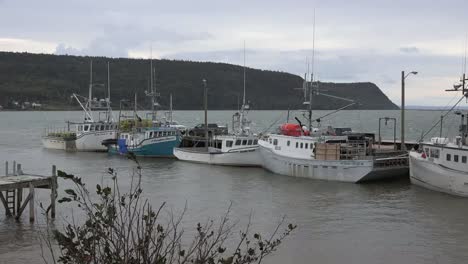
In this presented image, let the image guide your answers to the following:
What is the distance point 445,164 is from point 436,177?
921 millimetres

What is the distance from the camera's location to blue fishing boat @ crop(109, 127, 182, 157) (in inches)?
2073

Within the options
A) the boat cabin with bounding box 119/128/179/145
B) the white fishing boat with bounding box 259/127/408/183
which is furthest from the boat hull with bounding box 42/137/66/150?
the white fishing boat with bounding box 259/127/408/183

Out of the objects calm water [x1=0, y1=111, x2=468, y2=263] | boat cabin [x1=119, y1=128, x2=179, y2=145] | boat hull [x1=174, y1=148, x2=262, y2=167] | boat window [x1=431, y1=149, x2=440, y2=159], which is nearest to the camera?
calm water [x1=0, y1=111, x2=468, y2=263]

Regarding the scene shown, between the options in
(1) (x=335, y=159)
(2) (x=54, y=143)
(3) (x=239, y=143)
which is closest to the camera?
(1) (x=335, y=159)

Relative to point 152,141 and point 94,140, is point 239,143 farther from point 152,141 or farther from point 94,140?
point 94,140

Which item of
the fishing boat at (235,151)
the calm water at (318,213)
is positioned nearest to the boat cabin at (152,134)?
the fishing boat at (235,151)

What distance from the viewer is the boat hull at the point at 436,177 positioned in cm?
2922

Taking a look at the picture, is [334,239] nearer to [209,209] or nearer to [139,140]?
[209,209]

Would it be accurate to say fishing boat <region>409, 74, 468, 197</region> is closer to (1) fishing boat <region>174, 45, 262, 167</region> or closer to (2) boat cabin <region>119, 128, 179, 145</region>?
(1) fishing boat <region>174, 45, 262, 167</region>

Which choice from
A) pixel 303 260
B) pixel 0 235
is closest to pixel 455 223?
pixel 303 260

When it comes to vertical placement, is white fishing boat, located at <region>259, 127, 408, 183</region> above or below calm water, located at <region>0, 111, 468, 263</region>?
above

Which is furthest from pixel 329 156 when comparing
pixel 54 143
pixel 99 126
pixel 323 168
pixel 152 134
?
pixel 54 143

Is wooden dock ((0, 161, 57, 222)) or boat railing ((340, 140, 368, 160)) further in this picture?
boat railing ((340, 140, 368, 160))

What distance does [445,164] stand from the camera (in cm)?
3025
